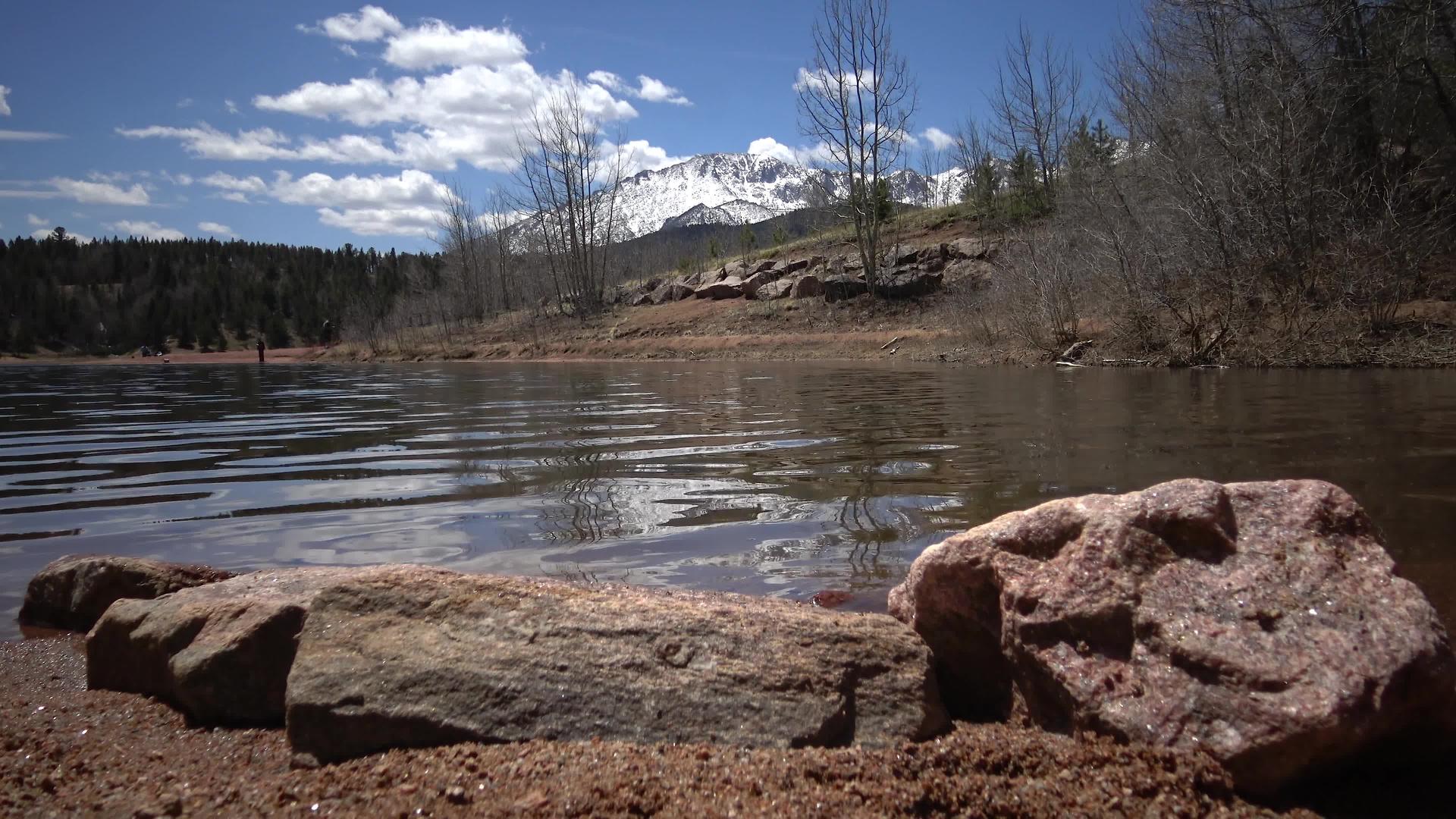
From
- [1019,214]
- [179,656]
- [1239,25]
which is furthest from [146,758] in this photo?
[1019,214]

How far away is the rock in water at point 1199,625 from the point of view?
6.23 feet

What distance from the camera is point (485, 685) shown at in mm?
2275

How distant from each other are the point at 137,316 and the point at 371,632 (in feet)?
355

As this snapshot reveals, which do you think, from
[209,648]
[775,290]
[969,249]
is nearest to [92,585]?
[209,648]

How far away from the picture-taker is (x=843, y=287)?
36.6 meters

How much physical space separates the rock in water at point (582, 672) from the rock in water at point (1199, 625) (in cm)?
25

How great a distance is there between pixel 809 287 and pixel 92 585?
35.6 meters

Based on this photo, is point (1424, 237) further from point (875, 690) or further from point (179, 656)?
point (179, 656)

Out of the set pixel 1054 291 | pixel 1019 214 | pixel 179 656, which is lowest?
pixel 179 656

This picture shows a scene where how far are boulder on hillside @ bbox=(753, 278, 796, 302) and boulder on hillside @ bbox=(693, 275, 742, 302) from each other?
1900 millimetres

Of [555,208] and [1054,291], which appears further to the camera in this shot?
[555,208]

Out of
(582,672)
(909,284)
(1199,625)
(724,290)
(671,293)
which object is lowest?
(582,672)

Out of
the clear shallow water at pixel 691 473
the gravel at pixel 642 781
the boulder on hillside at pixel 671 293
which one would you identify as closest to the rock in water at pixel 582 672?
the gravel at pixel 642 781

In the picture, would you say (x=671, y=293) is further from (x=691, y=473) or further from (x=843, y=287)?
(x=691, y=473)
